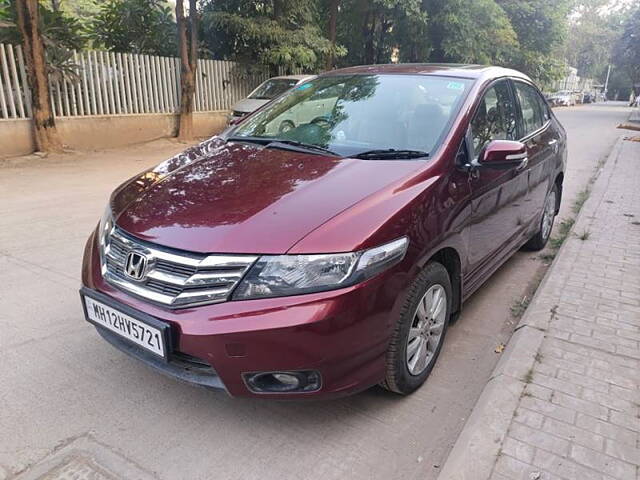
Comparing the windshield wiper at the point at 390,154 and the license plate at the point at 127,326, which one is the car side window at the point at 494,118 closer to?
the windshield wiper at the point at 390,154

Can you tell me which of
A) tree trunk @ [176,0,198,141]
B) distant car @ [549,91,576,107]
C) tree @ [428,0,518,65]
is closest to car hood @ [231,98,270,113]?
tree trunk @ [176,0,198,141]

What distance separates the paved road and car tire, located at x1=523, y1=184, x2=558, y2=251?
5.44ft

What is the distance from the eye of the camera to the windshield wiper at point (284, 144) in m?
3.11

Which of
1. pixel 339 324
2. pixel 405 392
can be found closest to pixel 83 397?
pixel 339 324

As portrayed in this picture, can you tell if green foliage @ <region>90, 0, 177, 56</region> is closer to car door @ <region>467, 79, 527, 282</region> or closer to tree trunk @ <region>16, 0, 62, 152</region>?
tree trunk @ <region>16, 0, 62, 152</region>

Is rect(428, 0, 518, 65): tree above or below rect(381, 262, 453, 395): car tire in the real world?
above

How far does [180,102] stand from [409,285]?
1173cm

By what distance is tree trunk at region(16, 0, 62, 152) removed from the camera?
359 inches

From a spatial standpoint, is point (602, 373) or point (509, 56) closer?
point (602, 373)

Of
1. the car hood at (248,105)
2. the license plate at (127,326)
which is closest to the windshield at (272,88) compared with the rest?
the car hood at (248,105)

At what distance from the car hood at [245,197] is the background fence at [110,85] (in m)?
8.23

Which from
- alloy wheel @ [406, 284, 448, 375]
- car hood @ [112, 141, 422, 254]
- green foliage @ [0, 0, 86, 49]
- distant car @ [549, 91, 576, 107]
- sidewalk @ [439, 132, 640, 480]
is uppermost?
green foliage @ [0, 0, 86, 49]

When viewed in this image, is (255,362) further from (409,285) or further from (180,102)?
(180,102)

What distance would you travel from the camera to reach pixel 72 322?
11.2ft
